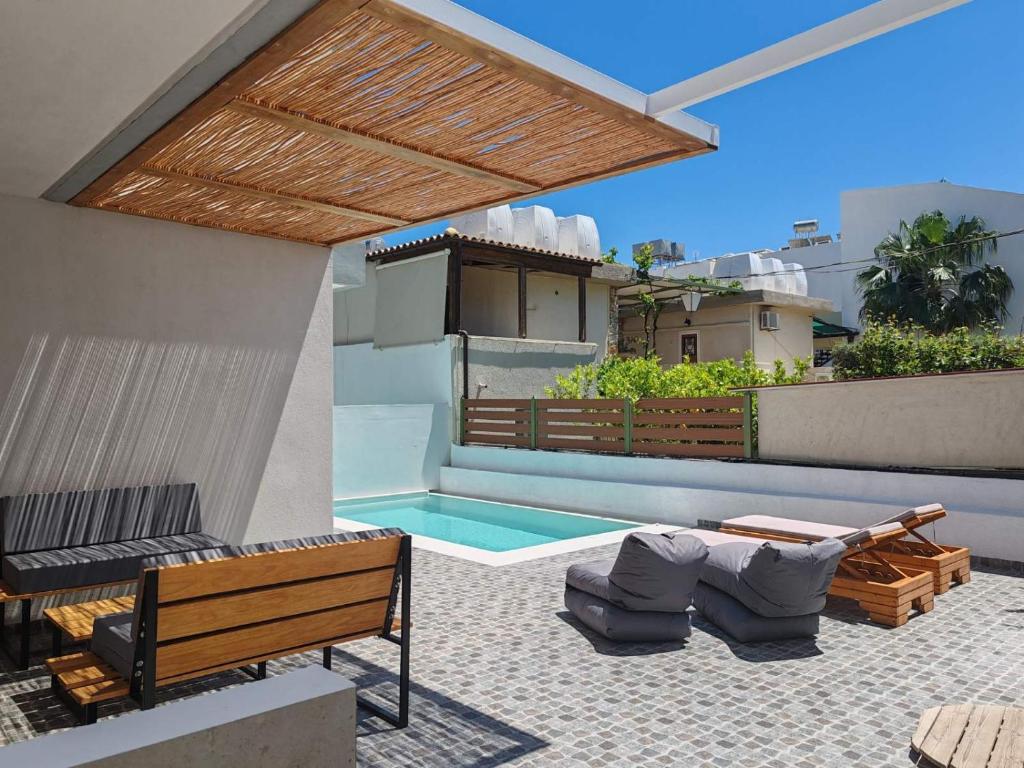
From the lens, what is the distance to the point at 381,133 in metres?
4.65

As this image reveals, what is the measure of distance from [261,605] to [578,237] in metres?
17.0

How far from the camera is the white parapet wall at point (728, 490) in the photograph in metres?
8.23

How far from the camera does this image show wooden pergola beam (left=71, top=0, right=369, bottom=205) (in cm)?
320

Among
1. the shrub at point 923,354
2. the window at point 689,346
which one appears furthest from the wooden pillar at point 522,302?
the window at point 689,346

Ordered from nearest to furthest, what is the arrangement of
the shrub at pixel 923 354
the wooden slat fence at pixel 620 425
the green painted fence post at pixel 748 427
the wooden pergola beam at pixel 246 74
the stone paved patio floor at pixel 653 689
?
the wooden pergola beam at pixel 246 74 < the stone paved patio floor at pixel 653 689 < the green painted fence post at pixel 748 427 < the wooden slat fence at pixel 620 425 < the shrub at pixel 923 354

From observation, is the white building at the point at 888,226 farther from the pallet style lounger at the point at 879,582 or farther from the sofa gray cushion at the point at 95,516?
the sofa gray cushion at the point at 95,516

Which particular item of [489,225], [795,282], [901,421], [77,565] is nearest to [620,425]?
[901,421]

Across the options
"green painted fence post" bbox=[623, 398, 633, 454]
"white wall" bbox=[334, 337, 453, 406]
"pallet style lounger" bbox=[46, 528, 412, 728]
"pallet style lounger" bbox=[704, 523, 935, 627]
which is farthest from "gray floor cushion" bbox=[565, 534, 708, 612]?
"white wall" bbox=[334, 337, 453, 406]

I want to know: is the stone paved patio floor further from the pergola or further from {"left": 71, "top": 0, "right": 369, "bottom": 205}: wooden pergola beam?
the pergola

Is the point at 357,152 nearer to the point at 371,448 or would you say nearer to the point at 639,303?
the point at 371,448

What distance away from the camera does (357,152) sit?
4.93m

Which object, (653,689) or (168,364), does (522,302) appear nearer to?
(168,364)

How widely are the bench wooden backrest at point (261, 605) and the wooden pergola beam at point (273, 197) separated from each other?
10.1 feet

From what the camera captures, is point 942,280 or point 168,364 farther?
point 942,280
